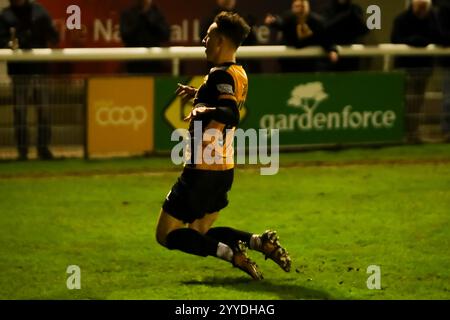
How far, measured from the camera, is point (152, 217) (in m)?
10.8

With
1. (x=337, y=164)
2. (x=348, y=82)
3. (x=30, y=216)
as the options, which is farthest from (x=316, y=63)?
(x=30, y=216)

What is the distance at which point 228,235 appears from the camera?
831cm

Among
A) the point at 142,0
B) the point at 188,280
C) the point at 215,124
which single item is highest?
the point at 142,0

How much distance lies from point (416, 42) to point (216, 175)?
27.1ft

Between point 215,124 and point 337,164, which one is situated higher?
point 215,124

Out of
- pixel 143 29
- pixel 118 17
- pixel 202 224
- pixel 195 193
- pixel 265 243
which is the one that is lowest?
pixel 265 243

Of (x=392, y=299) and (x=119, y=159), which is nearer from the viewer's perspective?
(x=392, y=299)

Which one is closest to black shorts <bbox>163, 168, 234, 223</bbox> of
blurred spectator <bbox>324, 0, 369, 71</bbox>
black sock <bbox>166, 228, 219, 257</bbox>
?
black sock <bbox>166, 228, 219, 257</bbox>

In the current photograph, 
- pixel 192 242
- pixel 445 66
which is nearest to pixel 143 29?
pixel 445 66

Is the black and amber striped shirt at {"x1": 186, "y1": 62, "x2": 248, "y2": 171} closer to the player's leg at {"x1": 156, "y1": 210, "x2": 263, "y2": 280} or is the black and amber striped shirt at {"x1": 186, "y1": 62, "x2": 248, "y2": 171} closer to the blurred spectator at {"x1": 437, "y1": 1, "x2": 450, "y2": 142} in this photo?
the player's leg at {"x1": 156, "y1": 210, "x2": 263, "y2": 280}

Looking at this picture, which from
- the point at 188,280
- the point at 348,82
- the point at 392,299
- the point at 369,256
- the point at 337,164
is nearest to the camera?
the point at 392,299

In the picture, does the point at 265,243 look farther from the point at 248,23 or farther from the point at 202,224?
the point at 248,23

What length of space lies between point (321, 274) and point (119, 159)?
614 cm

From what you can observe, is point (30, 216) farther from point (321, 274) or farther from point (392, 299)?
point (392, 299)
